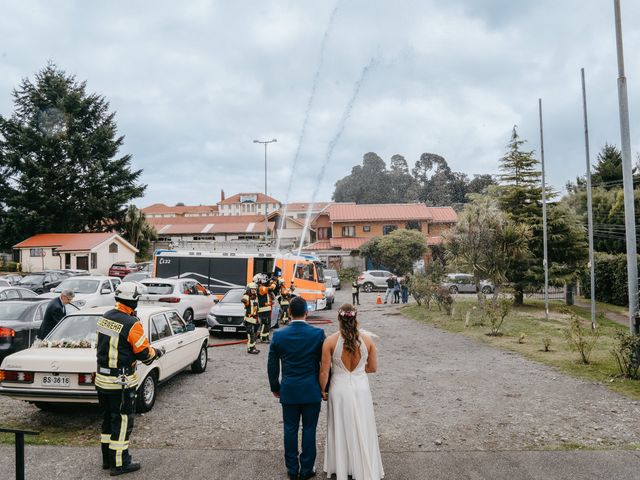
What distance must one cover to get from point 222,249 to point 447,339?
9920 millimetres

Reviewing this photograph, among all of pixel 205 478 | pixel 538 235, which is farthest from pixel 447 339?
pixel 538 235

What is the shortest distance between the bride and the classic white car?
3421 mm

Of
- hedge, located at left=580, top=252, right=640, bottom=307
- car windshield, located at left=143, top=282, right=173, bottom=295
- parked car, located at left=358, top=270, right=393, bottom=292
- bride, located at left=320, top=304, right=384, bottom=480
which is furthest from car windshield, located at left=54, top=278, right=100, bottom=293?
parked car, located at left=358, top=270, right=393, bottom=292

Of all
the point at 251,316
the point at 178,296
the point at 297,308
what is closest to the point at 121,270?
the point at 178,296

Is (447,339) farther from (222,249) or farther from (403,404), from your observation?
(222,249)

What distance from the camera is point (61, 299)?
891 centimetres

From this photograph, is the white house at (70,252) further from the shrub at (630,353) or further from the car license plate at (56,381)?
the shrub at (630,353)

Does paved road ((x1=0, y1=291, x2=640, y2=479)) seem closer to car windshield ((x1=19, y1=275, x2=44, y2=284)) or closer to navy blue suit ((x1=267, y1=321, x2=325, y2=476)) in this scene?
navy blue suit ((x1=267, y1=321, x2=325, y2=476))

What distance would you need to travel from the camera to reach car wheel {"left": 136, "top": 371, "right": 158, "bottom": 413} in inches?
295

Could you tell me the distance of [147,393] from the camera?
25.1 feet

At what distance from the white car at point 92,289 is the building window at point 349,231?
119 feet

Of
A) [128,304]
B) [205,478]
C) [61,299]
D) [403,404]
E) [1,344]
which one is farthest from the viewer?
[1,344]

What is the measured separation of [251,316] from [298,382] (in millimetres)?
8119

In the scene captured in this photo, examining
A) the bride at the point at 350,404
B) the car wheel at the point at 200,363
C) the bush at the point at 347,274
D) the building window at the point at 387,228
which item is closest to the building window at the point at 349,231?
the building window at the point at 387,228
